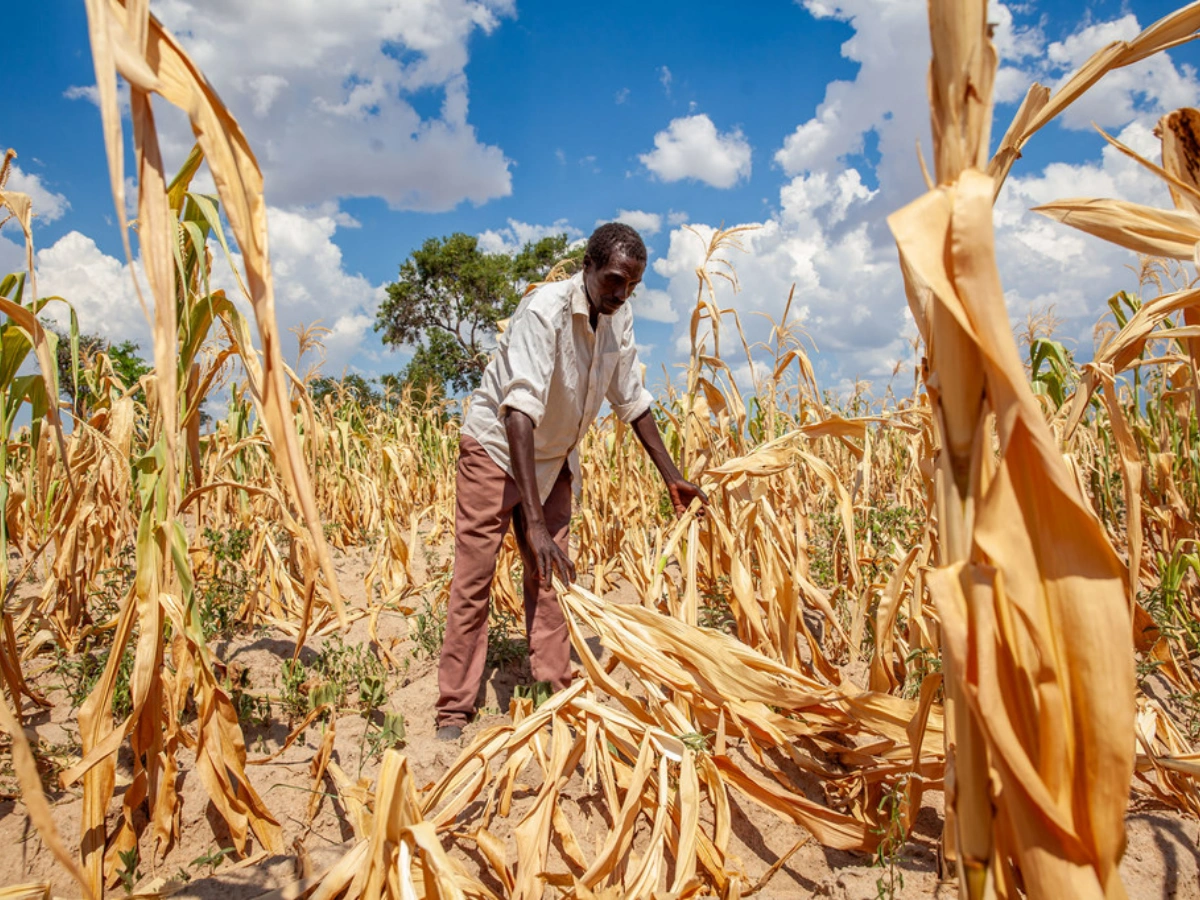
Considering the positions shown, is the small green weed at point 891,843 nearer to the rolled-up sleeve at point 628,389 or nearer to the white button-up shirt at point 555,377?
the white button-up shirt at point 555,377

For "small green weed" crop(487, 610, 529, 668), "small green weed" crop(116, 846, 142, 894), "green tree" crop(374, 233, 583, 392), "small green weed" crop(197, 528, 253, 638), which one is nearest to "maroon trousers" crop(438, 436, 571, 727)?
A: "small green weed" crop(487, 610, 529, 668)

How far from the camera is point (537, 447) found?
2471 millimetres

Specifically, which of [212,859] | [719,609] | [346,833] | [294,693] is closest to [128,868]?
[212,859]

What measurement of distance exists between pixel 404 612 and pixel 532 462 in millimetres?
1609

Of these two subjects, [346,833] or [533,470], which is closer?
[346,833]

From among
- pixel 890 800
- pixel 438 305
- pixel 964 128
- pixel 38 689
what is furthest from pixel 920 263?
pixel 438 305

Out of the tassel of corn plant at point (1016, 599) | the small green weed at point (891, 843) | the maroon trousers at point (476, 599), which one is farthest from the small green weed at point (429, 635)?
the tassel of corn plant at point (1016, 599)

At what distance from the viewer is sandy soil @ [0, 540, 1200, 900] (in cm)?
133

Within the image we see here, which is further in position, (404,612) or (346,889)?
(404,612)

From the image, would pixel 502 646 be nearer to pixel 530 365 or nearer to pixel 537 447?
pixel 537 447

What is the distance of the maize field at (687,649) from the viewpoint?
0.60 metres

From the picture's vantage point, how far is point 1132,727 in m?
0.57

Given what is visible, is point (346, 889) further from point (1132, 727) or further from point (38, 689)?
point (38, 689)

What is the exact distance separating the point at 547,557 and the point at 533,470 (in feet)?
0.97
